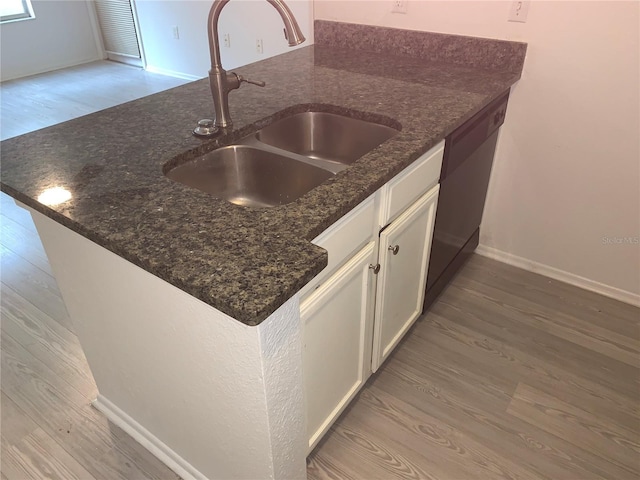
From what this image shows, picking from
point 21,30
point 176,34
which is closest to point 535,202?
point 176,34

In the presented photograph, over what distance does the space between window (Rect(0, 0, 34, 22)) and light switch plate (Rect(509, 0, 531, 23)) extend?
18.2 ft

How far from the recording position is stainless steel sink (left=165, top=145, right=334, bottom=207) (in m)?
1.43

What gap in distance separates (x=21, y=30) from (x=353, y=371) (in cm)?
580

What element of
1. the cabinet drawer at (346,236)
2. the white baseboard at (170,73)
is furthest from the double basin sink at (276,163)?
the white baseboard at (170,73)

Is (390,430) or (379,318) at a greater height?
(379,318)

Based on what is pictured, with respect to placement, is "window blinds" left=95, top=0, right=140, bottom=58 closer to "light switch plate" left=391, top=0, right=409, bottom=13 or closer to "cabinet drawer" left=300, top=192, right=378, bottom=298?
"light switch plate" left=391, top=0, right=409, bottom=13

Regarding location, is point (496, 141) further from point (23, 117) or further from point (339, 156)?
point (23, 117)

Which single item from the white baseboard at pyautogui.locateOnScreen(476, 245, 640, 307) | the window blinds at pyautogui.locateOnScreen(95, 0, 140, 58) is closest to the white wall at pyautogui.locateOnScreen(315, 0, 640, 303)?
the white baseboard at pyautogui.locateOnScreen(476, 245, 640, 307)

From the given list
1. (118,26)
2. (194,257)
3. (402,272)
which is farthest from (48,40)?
(194,257)

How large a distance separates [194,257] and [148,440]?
1.00 meters

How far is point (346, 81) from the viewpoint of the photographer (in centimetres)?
198

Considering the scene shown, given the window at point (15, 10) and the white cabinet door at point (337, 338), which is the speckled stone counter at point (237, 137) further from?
the window at point (15, 10)

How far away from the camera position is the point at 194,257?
0.95m

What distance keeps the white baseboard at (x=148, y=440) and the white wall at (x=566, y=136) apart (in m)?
1.77
